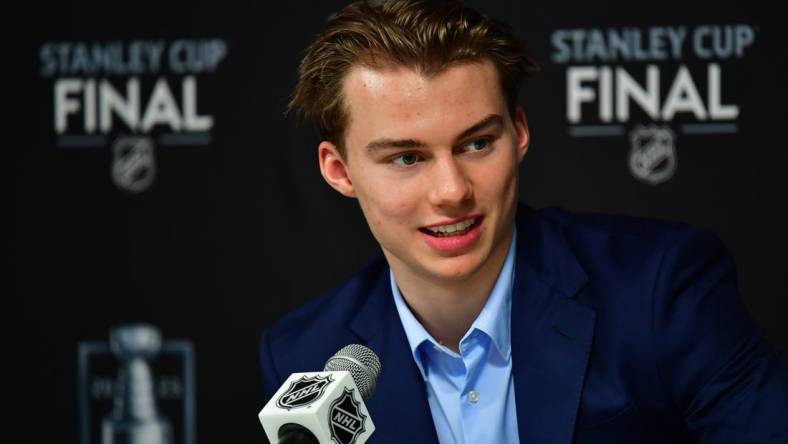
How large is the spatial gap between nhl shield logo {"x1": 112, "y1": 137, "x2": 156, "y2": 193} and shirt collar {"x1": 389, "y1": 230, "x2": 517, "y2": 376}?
1141 millimetres

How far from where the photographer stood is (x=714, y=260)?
6.96 ft

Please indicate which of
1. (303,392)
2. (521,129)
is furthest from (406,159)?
(303,392)

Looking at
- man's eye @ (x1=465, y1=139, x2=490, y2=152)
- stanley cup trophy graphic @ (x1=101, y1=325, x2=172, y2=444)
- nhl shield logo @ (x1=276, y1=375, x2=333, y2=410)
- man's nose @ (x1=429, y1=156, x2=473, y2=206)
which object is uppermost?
man's eye @ (x1=465, y1=139, x2=490, y2=152)

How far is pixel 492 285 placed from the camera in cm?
230

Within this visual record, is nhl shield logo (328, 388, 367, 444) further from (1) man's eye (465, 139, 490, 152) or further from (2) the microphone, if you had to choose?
(1) man's eye (465, 139, 490, 152)

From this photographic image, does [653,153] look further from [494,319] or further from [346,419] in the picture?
[346,419]

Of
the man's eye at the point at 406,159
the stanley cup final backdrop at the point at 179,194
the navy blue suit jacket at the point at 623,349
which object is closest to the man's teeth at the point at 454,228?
the man's eye at the point at 406,159

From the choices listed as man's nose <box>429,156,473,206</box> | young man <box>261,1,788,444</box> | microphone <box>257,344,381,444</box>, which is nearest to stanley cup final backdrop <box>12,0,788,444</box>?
young man <box>261,1,788,444</box>

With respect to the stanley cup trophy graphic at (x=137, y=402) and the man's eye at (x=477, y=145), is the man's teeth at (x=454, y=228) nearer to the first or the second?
the man's eye at (x=477, y=145)

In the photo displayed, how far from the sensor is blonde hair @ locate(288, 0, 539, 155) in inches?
83.1

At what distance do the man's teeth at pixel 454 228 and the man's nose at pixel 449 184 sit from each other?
0.05 meters

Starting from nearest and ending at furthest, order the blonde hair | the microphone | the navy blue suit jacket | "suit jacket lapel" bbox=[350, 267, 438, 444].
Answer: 1. the microphone
2. the navy blue suit jacket
3. the blonde hair
4. "suit jacket lapel" bbox=[350, 267, 438, 444]

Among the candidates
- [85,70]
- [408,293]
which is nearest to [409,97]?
[408,293]

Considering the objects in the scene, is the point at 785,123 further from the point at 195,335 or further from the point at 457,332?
the point at 195,335
